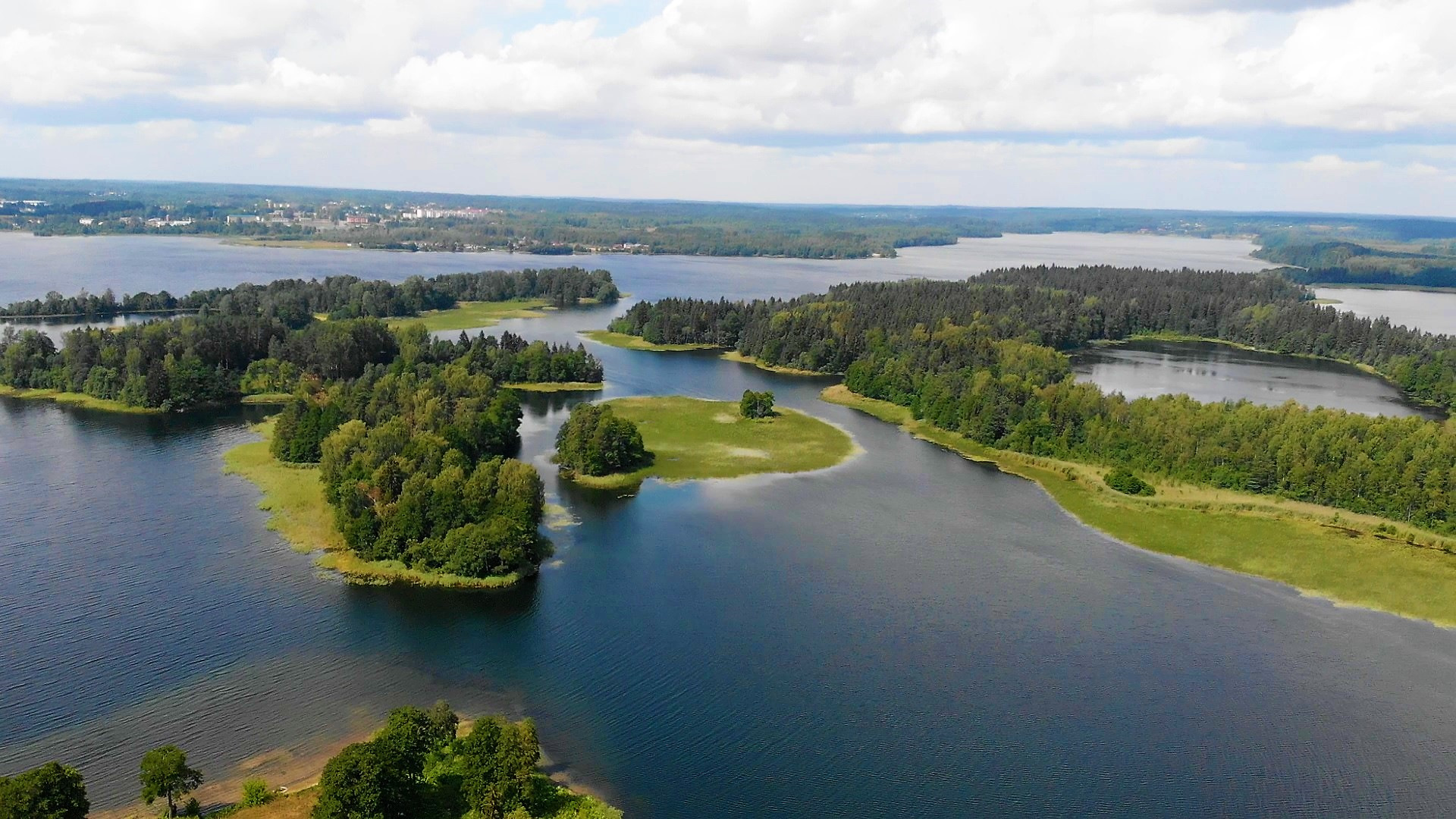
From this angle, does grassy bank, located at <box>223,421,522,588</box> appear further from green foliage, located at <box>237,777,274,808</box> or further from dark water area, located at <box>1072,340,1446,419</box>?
dark water area, located at <box>1072,340,1446,419</box>

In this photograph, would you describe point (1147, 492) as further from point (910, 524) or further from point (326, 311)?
point (326, 311)

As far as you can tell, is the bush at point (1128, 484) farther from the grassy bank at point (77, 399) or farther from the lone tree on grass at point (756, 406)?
the grassy bank at point (77, 399)

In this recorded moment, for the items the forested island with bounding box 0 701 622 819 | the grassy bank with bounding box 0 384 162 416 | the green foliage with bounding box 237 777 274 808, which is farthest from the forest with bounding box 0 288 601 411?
the green foliage with bounding box 237 777 274 808

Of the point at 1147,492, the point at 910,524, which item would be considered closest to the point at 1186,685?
the point at 910,524

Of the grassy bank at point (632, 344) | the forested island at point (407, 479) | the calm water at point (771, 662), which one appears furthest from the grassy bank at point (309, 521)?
the grassy bank at point (632, 344)

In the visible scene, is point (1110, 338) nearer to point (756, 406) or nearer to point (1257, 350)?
point (1257, 350)

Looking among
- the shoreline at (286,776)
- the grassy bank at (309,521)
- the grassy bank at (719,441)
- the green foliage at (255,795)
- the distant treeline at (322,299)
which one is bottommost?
the shoreline at (286,776)

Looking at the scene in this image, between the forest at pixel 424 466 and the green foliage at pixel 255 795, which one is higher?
the forest at pixel 424 466
